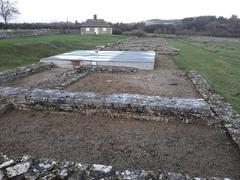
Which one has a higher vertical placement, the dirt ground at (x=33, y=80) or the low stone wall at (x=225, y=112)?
the low stone wall at (x=225, y=112)

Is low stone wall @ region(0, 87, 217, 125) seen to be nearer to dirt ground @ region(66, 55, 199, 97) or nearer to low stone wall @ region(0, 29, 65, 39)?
dirt ground @ region(66, 55, 199, 97)

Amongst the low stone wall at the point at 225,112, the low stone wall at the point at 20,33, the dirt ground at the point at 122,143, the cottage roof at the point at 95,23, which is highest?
the cottage roof at the point at 95,23

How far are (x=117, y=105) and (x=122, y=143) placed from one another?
1.61 meters

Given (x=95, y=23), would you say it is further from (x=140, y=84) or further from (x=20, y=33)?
(x=140, y=84)

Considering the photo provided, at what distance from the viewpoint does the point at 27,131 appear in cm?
582

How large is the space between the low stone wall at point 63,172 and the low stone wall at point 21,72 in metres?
7.83

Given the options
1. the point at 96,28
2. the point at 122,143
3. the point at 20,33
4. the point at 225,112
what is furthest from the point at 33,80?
the point at 96,28

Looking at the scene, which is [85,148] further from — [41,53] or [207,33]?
[207,33]

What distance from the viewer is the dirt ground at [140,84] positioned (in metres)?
9.22

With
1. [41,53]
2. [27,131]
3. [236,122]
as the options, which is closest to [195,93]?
[236,122]

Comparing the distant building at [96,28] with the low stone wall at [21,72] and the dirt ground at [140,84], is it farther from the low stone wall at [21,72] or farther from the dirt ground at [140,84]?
the dirt ground at [140,84]

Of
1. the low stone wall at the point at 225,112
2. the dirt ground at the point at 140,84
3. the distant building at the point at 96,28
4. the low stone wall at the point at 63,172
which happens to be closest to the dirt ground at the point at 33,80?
the dirt ground at the point at 140,84

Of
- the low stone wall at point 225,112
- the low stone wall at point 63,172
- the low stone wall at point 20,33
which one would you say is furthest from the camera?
the low stone wall at point 20,33

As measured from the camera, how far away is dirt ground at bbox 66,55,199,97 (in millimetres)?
9219
